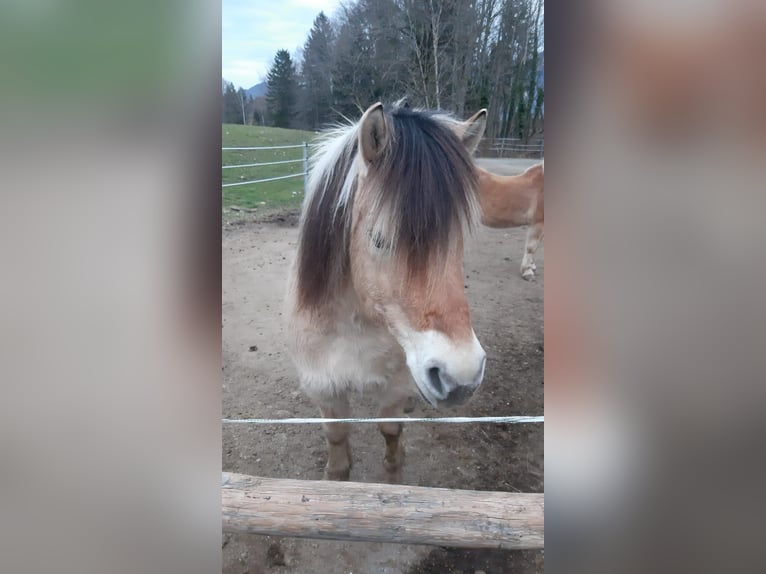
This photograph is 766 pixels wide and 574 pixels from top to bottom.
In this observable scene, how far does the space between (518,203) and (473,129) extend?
0.21 metres

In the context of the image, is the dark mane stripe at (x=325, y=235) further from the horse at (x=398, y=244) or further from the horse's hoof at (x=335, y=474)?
the horse's hoof at (x=335, y=474)

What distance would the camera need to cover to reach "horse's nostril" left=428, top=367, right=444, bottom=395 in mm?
937

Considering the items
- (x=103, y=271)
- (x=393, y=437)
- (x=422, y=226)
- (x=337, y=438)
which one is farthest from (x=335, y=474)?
(x=103, y=271)

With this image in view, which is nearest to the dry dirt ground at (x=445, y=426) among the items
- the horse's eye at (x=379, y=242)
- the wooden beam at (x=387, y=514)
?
the wooden beam at (x=387, y=514)

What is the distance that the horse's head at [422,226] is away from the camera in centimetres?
95

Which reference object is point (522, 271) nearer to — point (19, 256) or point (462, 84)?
point (462, 84)

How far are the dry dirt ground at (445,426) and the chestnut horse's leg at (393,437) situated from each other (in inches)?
3.5

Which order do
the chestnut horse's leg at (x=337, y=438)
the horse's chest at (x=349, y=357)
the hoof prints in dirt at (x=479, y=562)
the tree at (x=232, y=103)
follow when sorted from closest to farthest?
1. the tree at (x=232, y=103)
2. the hoof prints in dirt at (x=479, y=562)
3. the horse's chest at (x=349, y=357)
4. the chestnut horse's leg at (x=337, y=438)

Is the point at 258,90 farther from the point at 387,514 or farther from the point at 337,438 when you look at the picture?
the point at 337,438

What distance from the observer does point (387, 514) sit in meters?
0.93

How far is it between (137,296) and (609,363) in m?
0.75

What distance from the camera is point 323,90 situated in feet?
3.37

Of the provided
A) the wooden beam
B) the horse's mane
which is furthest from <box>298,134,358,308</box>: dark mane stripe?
the wooden beam

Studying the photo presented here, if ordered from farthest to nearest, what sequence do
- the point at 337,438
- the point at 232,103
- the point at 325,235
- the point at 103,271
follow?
1. the point at 337,438
2. the point at 325,235
3. the point at 232,103
4. the point at 103,271
